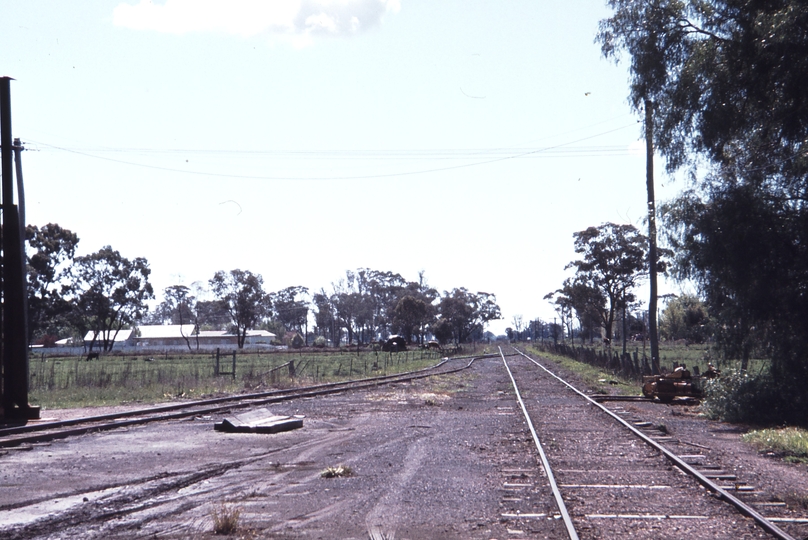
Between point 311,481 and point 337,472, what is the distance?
18.9 inches

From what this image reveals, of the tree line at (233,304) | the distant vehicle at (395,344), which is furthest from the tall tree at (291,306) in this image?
the distant vehicle at (395,344)

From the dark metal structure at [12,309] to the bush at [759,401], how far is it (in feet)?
53.2

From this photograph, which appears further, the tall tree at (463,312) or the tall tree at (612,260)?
the tall tree at (463,312)

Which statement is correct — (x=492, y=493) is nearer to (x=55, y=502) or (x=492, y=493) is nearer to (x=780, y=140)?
(x=55, y=502)

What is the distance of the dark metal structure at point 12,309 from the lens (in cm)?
1669

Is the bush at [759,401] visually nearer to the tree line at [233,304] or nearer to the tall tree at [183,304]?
the tree line at [233,304]

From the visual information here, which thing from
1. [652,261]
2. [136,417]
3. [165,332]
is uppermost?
[652,261]

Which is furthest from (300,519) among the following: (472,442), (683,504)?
(472,442)

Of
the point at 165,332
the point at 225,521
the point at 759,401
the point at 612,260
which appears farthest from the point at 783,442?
the point at 165,332

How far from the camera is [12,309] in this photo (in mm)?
17188

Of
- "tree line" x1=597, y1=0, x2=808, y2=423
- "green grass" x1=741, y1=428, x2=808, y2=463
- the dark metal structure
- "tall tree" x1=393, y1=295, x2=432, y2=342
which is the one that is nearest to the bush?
"tree line" x1=597, y1=0, x2=808, y2=423

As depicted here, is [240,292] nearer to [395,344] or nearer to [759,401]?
[395,344]

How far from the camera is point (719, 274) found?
56.6 ft

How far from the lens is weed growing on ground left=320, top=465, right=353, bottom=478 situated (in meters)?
9.92
